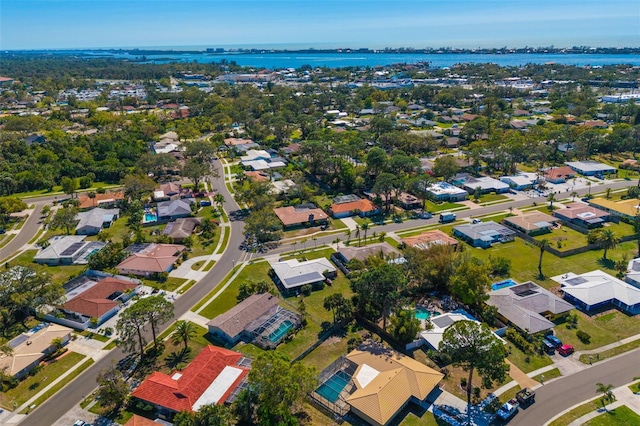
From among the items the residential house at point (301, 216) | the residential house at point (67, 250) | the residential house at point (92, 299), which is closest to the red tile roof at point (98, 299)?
the residential house at point (92, 299)

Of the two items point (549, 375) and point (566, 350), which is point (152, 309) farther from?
point (566, 350)

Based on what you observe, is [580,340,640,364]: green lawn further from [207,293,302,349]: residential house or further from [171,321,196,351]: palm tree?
[171,321,196,351]: palm tree

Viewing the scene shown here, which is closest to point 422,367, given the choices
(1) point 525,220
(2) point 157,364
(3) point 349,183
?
→ (2) point 157,364

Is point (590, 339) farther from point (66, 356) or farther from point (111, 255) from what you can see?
point (111, 255)

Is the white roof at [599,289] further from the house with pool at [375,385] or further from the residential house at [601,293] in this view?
the house with pool at [375,385]

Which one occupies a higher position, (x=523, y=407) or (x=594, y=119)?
(x=594, y=119)
